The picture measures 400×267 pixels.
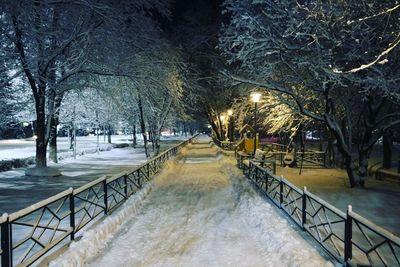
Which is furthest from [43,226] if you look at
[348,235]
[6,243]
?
[348,235]

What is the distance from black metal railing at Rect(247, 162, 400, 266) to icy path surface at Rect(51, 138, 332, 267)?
0.34m

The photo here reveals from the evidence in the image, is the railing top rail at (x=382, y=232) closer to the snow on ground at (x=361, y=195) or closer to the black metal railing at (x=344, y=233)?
the black metal railing at (x=344, y=233)

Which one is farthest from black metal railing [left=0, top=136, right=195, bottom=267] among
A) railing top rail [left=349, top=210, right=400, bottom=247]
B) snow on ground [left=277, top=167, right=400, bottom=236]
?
snow on ground [left=277, top=167, right=400, bottom=236]

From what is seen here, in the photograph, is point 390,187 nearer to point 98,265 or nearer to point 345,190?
point 345,190

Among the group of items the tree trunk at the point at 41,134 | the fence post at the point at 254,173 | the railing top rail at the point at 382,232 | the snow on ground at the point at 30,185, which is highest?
the tree trunk at the point at 41,134

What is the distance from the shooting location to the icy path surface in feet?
22.2

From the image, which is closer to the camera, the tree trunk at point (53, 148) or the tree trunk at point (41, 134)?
the tree trunk at point (41, 134)

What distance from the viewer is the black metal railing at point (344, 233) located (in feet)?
17.8

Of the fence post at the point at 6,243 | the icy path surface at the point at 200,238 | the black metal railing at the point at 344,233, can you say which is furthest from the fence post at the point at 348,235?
the fence post at the point at 6,243

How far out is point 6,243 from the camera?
5094 mm

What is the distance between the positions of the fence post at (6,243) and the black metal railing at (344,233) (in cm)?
480

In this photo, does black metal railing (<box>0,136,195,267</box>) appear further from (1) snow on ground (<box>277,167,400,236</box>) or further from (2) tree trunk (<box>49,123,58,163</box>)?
(2) tree trunk (<box>49,123,58,163</box>)

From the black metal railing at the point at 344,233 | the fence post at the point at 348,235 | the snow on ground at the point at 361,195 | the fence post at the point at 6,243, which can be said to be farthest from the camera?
the snow on ground at the point at 361,195

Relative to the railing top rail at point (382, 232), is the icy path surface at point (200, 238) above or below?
below
